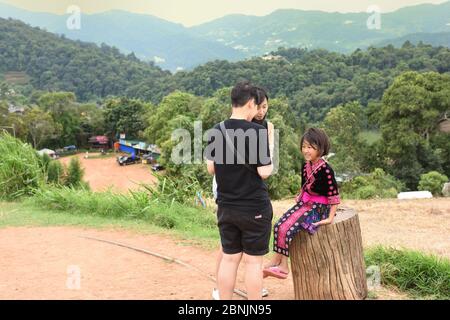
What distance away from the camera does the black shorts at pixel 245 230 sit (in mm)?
2822

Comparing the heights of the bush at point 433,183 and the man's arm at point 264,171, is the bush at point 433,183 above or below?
below

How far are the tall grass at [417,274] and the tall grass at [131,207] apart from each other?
229cm

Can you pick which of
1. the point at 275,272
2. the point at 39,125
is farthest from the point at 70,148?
the point at 275,272

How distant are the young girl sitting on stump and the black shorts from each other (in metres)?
0.31

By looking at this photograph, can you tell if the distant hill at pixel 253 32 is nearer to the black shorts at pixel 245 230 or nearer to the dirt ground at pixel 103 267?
the dirt ground at pixel 103 267

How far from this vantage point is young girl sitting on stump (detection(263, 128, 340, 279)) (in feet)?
10.3

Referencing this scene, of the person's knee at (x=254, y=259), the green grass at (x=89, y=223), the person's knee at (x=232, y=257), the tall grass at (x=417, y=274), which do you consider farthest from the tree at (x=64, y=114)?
the person's knee at (x=254, y=259)

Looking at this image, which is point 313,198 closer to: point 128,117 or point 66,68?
point 128,117

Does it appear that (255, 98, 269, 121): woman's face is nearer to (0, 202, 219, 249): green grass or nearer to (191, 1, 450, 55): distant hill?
(0, 202, 219, 249): green grass

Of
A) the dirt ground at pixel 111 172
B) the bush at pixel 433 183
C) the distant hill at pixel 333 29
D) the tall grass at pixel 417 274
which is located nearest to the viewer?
the tall grass at pixel 417 274

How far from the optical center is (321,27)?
14475 centimetres

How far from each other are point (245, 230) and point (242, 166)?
0.37 metres
